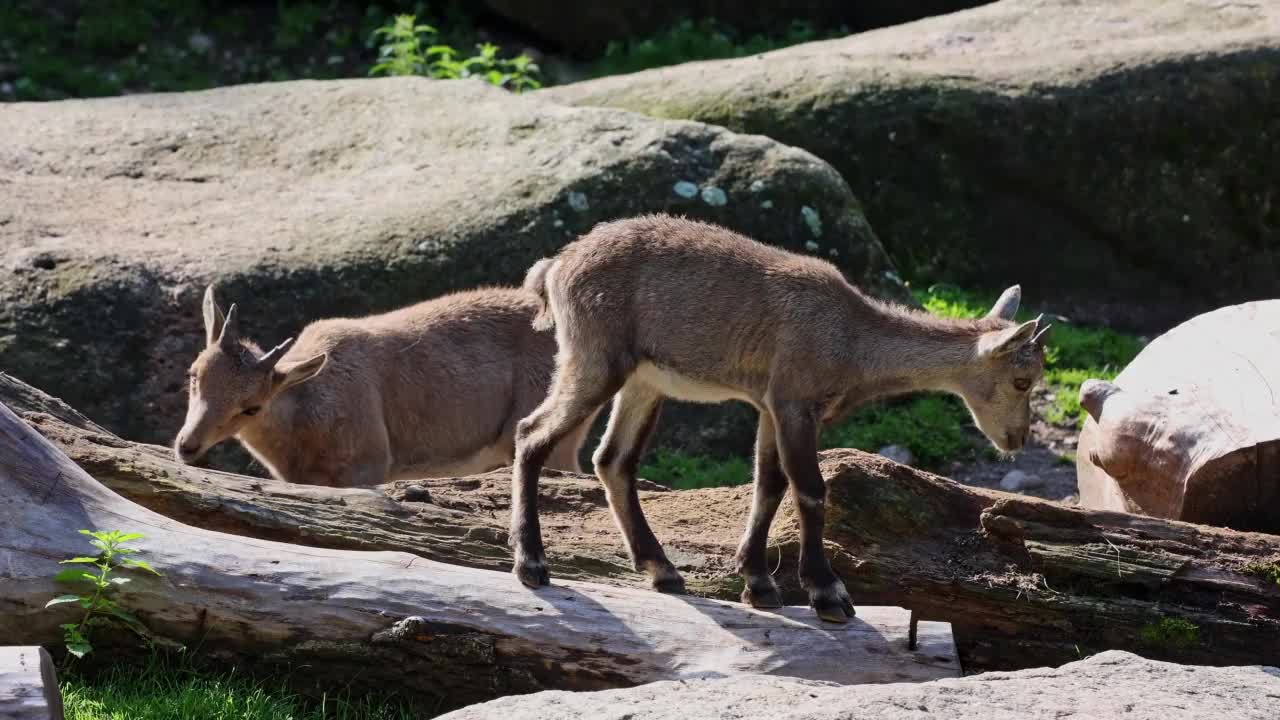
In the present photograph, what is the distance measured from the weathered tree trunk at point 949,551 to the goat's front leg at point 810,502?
0.29 meters

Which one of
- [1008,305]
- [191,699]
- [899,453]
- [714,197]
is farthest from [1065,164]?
[191,699]

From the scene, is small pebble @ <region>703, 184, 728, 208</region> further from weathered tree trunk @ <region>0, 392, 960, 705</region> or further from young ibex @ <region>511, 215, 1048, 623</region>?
weathered tree trunk @ <region>0, 392, 960, 705</region>

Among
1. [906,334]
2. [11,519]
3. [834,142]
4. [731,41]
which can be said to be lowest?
[11,519]

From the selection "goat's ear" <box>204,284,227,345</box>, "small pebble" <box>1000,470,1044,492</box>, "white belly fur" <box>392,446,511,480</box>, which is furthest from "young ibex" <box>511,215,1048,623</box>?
"small pebble" <box>1000,470,1044,492</box>

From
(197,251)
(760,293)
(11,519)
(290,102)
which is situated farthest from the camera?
(290,102)

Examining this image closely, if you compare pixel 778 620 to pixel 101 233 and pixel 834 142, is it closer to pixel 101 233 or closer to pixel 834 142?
pixel 101 233

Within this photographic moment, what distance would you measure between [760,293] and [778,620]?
1384 mm

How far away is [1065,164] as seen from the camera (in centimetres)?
1227

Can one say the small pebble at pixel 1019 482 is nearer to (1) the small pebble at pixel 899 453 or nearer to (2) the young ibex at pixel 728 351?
(1) the small pebble at pixel 899 453

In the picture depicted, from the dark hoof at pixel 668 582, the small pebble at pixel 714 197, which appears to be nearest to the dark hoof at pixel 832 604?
the dark hoof at pixel 668 582

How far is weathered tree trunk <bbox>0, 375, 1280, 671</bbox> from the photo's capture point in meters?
6.37

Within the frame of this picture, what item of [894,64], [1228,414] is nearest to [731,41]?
[894,64]

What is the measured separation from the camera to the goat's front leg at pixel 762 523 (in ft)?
20.9

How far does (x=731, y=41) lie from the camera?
1706 centimetres
